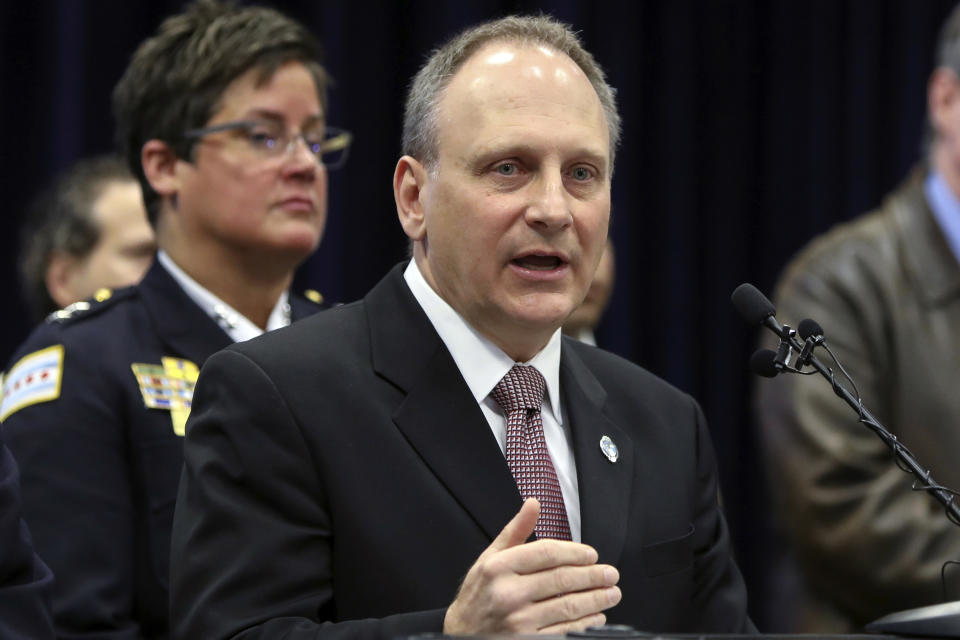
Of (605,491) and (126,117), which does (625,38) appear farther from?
(605,491)

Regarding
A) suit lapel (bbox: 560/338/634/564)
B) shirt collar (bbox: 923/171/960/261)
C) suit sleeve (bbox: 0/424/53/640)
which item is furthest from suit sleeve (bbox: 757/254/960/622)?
suit sleeve (bbox: 0/424/53/640)

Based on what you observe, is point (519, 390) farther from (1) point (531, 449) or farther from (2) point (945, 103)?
(2) point (945, 103)

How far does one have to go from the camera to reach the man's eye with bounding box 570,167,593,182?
83.1 inches

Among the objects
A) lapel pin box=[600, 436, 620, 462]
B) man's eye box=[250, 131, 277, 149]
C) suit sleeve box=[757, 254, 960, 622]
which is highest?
man's eye box=[250, 131, 277, 149]

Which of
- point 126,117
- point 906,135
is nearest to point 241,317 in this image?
point 126,117

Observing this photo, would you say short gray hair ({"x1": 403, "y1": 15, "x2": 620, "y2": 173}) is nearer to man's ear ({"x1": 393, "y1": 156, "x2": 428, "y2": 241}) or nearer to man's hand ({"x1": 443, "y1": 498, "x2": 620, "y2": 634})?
man's ear ({"x1": 393, "y1": 156, "x2": 428, "y2": 241})

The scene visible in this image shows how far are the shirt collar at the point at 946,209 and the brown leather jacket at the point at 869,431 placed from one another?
0.02m

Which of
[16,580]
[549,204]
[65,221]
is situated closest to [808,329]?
[549,204]

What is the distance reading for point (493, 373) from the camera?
210 centimetres

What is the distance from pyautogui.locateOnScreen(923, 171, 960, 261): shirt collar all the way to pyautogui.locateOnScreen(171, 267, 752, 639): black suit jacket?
137cm

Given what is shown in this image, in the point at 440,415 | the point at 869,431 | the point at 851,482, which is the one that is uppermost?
the point at 440,415

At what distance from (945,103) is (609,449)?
1.59 m

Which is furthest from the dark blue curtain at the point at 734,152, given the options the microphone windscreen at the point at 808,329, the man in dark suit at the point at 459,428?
the microphone windscreen at the point at 808,329

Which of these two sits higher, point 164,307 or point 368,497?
point 164,307
